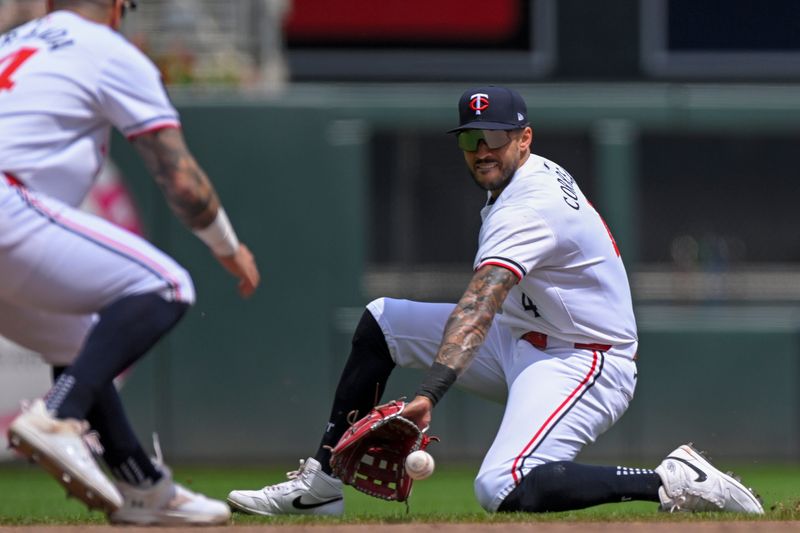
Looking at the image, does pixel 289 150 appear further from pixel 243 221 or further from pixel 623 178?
pixel 623 178

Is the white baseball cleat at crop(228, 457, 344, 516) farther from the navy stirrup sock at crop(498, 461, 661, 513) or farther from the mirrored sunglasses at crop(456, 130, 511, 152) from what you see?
the mirrored sunglasses at crop(456, 130, 511, 152)

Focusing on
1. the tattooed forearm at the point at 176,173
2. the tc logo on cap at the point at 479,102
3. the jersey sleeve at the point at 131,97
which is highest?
the jersey sleeve at the point at 131,97

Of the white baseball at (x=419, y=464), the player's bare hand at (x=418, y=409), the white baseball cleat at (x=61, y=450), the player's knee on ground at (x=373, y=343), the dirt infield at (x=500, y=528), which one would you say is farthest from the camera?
the player's knee on ground at (x=373, y=343)

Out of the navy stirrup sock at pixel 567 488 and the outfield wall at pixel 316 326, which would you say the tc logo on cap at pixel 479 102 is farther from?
the outfield wall at pixel 316 326

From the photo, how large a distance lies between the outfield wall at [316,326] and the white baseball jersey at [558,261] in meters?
4.11

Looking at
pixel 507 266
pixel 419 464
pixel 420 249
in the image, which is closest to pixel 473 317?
pixel 507 266

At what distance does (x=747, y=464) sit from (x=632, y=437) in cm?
78

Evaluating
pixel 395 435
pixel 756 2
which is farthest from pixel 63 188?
pixel 756 2

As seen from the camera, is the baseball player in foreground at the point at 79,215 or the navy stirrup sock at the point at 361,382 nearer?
the baseball player in foreground at the point at 79,215

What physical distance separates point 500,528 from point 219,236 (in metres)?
1.13

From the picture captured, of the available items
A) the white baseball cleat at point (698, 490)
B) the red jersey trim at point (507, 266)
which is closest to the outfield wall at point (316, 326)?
the white baseball cleat at point (698, 490)

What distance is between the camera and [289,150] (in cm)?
937

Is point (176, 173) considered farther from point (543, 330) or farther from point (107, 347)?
point (543, 330)

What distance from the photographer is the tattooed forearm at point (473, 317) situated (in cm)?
453
